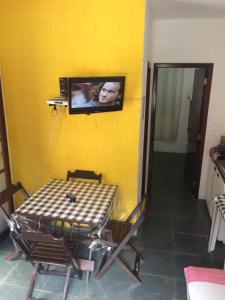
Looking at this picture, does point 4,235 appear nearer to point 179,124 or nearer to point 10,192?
point 10,192

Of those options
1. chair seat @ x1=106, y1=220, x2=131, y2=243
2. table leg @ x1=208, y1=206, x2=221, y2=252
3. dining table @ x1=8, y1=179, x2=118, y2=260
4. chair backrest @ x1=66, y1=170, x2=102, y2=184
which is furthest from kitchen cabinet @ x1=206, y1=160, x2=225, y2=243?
chair backrest @ x1=66, y1=170, x2=102, y2=184

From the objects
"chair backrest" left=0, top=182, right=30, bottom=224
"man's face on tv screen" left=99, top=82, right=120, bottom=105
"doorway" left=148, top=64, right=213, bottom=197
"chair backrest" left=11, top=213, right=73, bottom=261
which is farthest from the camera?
"doorway" left=148, top=64, right=213, bottom=197

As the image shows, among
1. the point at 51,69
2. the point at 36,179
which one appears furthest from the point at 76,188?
the point at 51,69

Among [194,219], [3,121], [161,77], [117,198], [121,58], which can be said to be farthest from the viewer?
[161,77]

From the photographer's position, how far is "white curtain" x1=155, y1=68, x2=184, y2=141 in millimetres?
5562

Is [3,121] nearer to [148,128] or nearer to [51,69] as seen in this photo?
[51,69]

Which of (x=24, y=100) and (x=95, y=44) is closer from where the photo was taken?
(x=95, y=44)

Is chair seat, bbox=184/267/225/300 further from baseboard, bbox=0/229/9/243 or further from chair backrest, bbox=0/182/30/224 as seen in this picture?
baseboard, bbox=0/229/9/243

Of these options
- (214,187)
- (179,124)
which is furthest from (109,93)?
(179,124)

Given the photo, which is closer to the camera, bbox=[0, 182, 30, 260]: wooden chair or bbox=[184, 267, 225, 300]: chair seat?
bbox=[184, 267, 225, 300]: chair seat

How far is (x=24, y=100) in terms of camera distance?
9.29 ft

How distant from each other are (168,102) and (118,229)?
13.0 ft

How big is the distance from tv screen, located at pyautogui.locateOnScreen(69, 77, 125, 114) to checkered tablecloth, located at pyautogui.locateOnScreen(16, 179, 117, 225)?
829 mm

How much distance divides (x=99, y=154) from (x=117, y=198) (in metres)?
0.55
